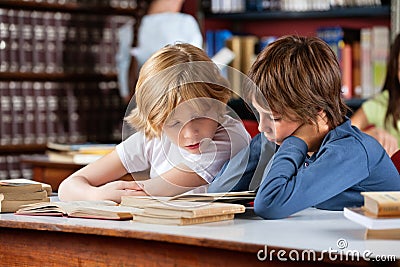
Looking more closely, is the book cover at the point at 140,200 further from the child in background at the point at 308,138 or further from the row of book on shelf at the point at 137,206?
the child in background at the point at 308,138

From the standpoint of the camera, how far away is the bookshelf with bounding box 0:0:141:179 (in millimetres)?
4668

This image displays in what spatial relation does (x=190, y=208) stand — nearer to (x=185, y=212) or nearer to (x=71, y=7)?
(x=185, y=212)

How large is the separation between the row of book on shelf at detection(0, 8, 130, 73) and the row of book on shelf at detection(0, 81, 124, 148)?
0.32ft

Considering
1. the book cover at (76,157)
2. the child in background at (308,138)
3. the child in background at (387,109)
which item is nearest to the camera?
the child in background at (308,138)

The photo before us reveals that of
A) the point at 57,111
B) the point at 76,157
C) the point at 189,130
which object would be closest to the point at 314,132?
the point at 189,130

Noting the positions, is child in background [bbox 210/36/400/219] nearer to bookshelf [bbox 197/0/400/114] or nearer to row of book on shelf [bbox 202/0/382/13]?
bookshelf [bbox 197/0/400/114]

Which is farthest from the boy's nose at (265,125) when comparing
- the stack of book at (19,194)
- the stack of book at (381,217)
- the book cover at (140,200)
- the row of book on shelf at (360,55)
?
the row of book on shelf at (360,55)

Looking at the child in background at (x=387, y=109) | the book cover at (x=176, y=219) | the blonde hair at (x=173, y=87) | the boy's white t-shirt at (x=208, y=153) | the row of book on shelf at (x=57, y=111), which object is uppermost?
the blonde hair at (x=173, y=87)

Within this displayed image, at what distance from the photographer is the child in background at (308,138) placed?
1.64 metres

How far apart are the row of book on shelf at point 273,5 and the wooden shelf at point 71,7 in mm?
523

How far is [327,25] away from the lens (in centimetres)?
476

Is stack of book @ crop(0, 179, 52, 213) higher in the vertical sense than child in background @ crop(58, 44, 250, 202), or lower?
lower

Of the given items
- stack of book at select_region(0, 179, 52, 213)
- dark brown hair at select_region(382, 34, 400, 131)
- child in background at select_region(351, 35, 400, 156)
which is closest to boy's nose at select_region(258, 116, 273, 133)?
stack of book at select_region(0, 179, 52, 213)

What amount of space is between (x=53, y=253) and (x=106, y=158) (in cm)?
61
